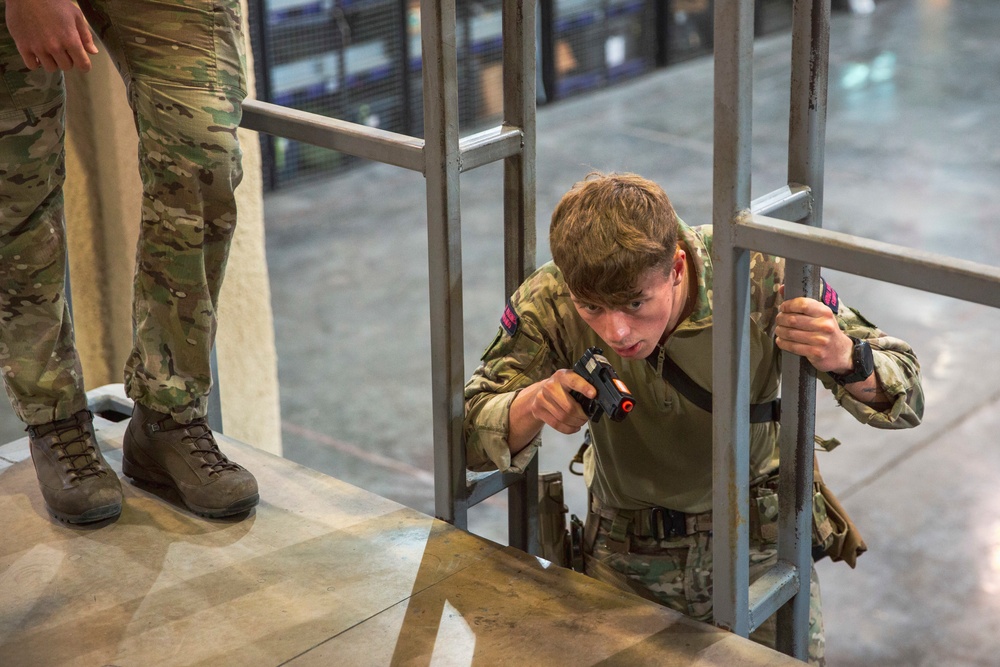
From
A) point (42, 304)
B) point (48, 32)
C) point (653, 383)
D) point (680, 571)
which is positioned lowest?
point (680, 571)

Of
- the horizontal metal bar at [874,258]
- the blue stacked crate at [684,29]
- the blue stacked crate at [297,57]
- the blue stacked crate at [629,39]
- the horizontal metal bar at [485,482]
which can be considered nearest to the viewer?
the horizontal metal bar at [874,258]

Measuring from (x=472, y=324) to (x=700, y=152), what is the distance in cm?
244

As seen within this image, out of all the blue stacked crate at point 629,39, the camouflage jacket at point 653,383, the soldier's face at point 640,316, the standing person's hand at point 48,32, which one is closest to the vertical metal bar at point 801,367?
the camouflage jacket at point 653,383

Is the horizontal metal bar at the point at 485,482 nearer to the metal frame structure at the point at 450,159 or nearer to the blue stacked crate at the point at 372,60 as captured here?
the metal frame structure at the point at 450,159

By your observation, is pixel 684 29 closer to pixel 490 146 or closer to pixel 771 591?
pixel 490 146

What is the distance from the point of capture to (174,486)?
209 centimetres

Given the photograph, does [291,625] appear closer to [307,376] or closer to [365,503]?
[365,503]

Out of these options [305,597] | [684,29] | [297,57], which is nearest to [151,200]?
[305,597]

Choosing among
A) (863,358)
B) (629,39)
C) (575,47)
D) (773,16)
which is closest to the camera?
(863,358)

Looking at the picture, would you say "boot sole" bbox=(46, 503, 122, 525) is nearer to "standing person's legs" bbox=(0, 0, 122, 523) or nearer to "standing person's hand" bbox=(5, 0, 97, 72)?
"standing person's legs" bbox=(0, 0, 122, 523)

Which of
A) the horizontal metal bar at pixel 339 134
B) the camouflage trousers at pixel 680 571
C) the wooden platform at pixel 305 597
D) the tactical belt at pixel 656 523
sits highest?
the horizontal metal bar at pixel 339 134

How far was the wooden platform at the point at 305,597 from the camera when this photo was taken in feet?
5.54

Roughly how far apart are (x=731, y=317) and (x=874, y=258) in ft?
0.74

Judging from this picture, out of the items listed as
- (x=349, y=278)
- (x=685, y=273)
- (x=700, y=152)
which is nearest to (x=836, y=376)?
(x=685, y=273)
